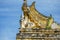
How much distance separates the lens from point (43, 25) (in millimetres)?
25172

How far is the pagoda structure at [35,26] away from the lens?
24.6m

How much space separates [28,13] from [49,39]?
236 cm

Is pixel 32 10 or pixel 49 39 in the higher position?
pixel 32 10

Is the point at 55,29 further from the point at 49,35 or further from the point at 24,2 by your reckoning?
the point at 24,2

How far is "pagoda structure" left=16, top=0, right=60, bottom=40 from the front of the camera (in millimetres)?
24641

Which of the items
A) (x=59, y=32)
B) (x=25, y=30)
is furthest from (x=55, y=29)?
→ (x=25, y=30)

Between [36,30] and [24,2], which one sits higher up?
[24,2]

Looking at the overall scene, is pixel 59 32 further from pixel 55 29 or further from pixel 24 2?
pixel 24 2

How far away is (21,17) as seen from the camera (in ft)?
83.1

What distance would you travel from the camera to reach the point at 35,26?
2523cm

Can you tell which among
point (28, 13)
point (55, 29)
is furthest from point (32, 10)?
point (55, 29)

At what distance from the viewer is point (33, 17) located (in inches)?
1001

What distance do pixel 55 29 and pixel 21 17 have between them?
248cm

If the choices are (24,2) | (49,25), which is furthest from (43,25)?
(24,2)
